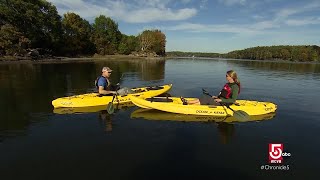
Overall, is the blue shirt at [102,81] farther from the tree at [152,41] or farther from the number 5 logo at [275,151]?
the tree at [152,41]

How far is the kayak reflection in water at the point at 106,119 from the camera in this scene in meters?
12.6

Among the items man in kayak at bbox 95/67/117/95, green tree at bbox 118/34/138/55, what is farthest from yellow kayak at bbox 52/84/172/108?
green tree at bbox 118/34/138/55

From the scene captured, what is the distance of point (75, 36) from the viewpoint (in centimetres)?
8788

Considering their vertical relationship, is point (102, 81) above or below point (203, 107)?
above

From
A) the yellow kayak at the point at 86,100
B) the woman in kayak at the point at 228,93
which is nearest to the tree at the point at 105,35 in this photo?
the yellow kayak at the point at 86,100

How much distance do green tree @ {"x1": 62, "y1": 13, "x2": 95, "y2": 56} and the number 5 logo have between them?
79.9 meters

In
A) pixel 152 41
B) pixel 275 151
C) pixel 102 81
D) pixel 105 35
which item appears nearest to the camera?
pixel 275 151

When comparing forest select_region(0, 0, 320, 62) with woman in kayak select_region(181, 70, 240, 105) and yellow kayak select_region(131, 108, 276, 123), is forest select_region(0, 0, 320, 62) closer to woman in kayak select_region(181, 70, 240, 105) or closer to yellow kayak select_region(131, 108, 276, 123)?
yellow kayak select_region(131, 108, 276, 123)

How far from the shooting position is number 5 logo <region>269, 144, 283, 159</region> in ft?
32.3

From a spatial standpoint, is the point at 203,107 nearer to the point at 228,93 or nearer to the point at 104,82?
the point at 228,93

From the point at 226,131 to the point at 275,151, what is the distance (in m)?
2.60

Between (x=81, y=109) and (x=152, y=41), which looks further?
(x=152, y=41)

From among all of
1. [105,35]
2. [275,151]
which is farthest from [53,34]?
[275,151]

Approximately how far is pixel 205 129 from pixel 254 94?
1213 cm
